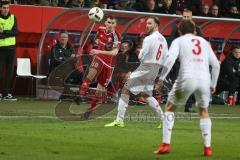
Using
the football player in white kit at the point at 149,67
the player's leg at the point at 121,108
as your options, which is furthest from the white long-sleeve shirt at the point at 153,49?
the player's leg at the point at 121,108

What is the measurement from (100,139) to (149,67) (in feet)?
8.33

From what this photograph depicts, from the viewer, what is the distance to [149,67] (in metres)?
15.1

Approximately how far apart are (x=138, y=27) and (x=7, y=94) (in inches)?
184

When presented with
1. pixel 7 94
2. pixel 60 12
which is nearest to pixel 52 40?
pixel 60 12

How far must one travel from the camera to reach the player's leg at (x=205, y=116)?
11.3m

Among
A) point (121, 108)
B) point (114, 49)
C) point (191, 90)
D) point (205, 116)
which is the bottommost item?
point (121, 108)

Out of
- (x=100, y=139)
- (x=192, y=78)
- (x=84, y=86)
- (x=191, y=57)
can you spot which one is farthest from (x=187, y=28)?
(x=84, y=86)

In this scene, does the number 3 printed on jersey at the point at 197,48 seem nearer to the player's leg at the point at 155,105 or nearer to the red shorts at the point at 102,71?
the player's leg at the point at 155,105

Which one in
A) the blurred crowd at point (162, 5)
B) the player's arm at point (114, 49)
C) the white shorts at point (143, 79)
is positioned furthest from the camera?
the blurred crowd at point (162, 5)

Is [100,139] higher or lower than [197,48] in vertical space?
lower

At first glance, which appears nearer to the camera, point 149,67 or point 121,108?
point 149,67

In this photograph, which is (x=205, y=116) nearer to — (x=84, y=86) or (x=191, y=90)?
(x=191, y=90)

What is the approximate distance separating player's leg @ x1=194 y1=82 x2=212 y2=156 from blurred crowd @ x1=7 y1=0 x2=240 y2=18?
1250cm

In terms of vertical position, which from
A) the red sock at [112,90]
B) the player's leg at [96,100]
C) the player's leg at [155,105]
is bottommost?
the red sock at [112,90]
